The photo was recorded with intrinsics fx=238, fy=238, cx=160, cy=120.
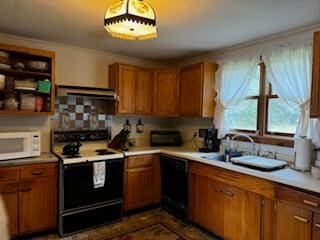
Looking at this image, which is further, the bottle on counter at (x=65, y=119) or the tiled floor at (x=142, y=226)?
the bottle on counter at (x=65, y=119)

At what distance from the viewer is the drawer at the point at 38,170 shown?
249 centimetres

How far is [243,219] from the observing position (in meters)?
2.33

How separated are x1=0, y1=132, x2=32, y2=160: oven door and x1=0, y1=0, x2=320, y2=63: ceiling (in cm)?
117

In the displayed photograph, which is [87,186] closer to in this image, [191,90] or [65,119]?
[65,119]

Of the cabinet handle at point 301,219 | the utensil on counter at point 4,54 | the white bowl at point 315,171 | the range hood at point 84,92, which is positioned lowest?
the cabinet handle at point 301,219

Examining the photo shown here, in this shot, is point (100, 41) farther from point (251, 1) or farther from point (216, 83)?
point (251, 1)

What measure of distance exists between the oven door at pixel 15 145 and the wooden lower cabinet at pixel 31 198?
5.5 inches

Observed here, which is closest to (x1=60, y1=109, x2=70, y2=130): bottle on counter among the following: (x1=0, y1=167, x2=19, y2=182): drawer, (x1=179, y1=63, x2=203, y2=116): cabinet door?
(x1=0, y1=167, x2=19, y2=182): drawer

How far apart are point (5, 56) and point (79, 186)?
5.45ft

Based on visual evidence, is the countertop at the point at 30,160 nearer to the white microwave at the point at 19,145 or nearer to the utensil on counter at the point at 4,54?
the white microwave at the point at 19,145

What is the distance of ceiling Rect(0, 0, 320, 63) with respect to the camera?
1982 millimetres

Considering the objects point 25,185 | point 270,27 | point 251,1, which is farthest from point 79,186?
point 270,27

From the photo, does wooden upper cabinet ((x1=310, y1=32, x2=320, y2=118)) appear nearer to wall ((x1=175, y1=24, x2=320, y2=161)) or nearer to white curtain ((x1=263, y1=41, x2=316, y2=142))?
white curtain ((x1=263, y1=41, x2=316, y2=142))

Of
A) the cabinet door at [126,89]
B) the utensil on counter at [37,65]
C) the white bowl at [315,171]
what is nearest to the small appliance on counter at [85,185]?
the cabinet door at [126,89]
